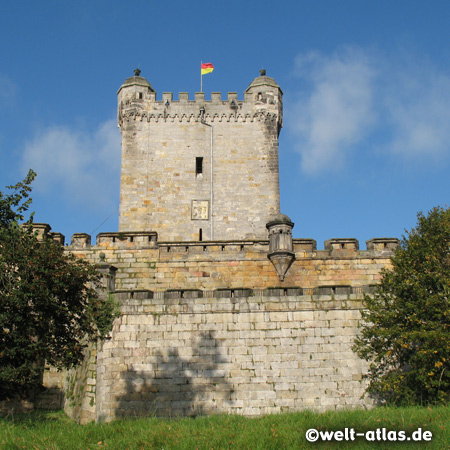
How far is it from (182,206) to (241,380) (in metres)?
13.4

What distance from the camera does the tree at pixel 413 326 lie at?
14.6 meters

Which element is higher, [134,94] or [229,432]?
[134,94]

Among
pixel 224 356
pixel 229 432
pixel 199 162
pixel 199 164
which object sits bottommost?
pixel 229 432

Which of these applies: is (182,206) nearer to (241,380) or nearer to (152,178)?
(152,178)

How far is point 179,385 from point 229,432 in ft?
13.6

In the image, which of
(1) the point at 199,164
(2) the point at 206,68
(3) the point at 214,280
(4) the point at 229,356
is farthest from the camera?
(2) the point at 206,68

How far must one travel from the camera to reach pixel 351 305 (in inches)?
679

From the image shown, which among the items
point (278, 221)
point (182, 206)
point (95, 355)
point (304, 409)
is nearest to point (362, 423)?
point (304, 409)

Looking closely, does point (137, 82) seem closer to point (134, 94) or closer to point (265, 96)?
point (134, 94)

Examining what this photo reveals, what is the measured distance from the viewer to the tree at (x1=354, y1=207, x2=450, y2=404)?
1461 cm

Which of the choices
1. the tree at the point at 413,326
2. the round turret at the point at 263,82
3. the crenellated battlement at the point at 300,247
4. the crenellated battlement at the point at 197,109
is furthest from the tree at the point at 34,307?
the round turret at the point at 263,82

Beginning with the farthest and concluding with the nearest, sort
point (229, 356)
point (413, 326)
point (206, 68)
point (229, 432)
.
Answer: point (206, 68)
point (229, 356)
point (413, 326)
point (229, 432)

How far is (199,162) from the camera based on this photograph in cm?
2962

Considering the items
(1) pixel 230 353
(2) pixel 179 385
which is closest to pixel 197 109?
(1) pixel 230 353
